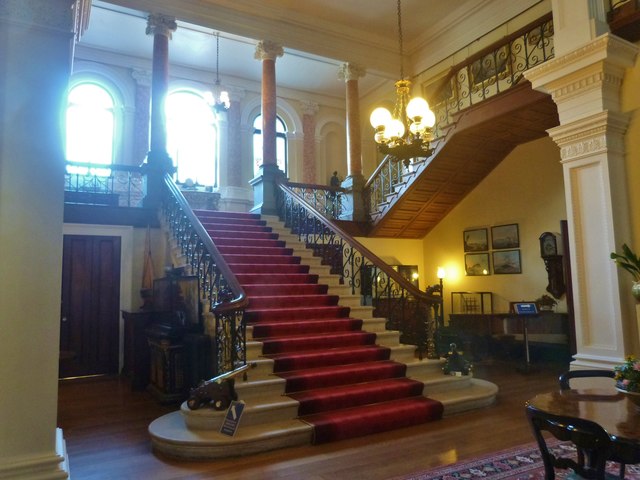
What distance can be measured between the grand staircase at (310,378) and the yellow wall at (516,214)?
13.6ft

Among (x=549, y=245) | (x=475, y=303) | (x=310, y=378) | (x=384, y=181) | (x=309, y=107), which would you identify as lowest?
(x=310, y=378)

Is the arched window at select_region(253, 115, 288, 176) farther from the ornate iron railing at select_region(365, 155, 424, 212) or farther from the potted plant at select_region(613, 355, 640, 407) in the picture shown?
the potted plant at select_region(613, 355, 640, 407)

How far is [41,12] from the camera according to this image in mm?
3092

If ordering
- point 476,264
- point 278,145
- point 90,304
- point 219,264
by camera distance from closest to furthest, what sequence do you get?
Answer: 1. point 219,264
2. point 90,304
3. point 476,264
4. point 278,145

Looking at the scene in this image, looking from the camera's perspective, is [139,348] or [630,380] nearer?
[630,380]

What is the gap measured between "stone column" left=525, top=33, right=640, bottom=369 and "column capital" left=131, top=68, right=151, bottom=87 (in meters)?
10.5

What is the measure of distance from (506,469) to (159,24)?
9.67m

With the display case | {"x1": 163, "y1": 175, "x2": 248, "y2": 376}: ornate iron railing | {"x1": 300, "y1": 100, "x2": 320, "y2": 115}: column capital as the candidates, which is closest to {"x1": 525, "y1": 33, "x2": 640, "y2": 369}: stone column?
{"x1": 163, "y1": 175, "x2": 248, "y2": 376}: ornate iron railing

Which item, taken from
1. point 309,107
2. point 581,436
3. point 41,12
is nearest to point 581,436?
point 581,436

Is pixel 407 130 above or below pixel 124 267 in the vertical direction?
above

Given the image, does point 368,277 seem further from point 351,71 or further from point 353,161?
point 351,71

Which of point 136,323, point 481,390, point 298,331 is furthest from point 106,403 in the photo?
point 481,390

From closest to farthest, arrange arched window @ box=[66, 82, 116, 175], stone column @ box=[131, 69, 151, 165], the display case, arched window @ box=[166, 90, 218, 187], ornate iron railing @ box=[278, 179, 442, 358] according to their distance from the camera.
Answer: ornate iron railing @ box=[278, 179, 442, 358], the display case, arched window @ box=[66, 82, 116, 175], stone column @ box=[131, 69, 151, 165], arched window @ box=[166, 90, 218, 187]

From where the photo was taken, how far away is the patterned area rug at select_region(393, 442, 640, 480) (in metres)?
3.78
